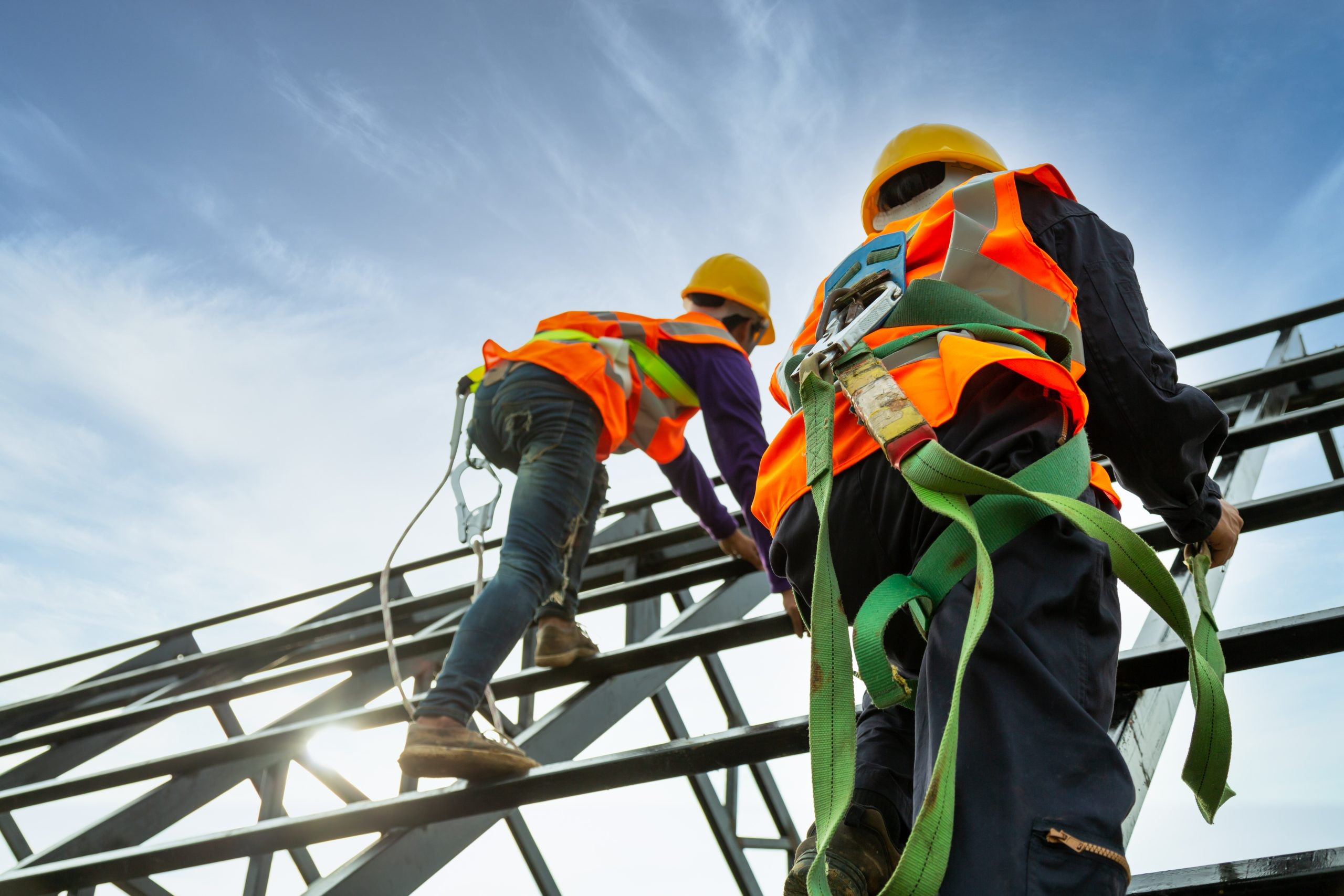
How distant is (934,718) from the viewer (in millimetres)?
1167

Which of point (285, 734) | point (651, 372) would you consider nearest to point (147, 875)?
point (285, 734)

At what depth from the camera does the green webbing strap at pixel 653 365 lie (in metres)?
3.21

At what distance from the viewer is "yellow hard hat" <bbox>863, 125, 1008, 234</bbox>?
194cm

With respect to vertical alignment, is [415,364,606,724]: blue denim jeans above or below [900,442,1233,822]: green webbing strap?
above

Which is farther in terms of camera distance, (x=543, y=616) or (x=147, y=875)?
(x=543, y=616)

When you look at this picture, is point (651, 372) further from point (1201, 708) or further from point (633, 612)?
point (1201, 708)

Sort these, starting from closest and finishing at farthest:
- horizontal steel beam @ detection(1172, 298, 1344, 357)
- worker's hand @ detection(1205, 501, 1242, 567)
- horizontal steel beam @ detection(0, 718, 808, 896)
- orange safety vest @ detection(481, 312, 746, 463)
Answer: worker's hand @ detection(1205, 501, 1242, 567) → horizontal steel beam @ detection(0, 718, 808, 896) → orange safety vest @ detection(481, 312, 746, 463) → horizontal steel beam @ detection(1172, 298, 1344, 357)

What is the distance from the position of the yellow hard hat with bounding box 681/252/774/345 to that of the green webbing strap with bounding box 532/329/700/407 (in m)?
0.69

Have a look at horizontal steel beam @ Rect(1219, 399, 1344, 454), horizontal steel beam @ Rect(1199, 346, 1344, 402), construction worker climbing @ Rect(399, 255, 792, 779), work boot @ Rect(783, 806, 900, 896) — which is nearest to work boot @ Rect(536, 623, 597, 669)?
construction worker climbing @ Rect(399, 255, 792, 779)

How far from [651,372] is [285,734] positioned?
62.6 inches

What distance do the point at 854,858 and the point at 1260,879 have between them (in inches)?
20.2

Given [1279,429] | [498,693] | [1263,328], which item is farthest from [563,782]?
[1263,328]

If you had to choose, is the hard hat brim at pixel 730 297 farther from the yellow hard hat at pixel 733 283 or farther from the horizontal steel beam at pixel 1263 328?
the horizontal steel beam at pixel 1263 328

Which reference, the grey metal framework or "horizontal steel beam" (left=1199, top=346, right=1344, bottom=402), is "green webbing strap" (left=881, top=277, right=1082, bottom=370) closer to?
the grey metal framework
